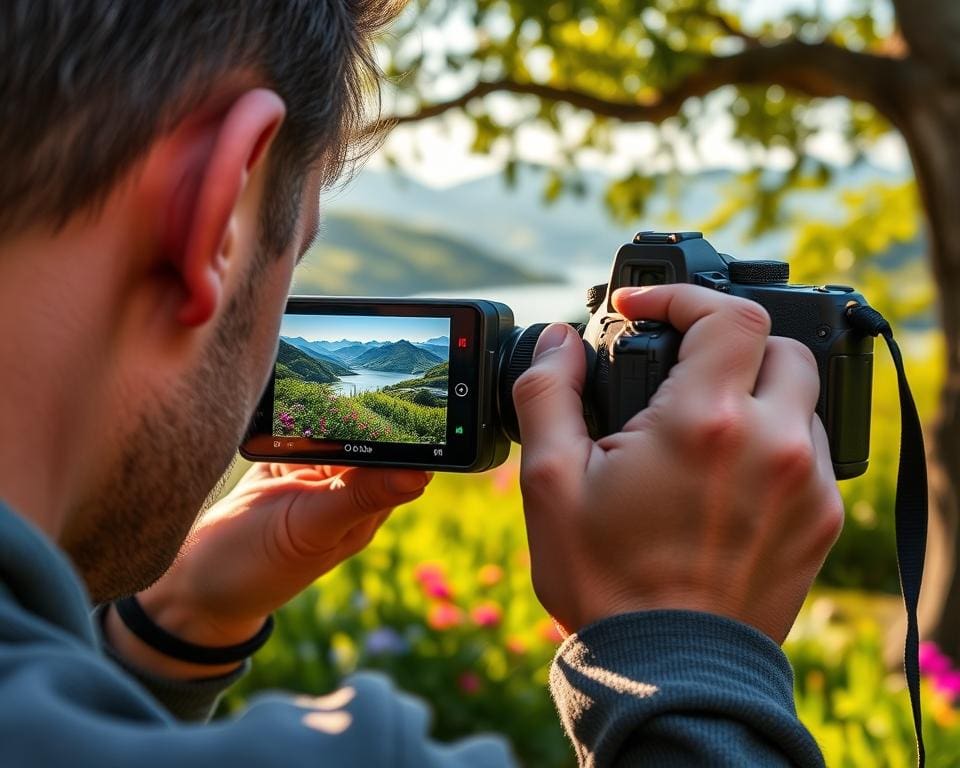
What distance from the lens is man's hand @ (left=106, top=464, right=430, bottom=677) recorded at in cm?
145

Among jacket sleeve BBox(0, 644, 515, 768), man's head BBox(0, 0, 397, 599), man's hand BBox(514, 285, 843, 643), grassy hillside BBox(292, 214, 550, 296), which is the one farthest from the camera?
grassy hillside BBox(292, 214, 550, 296)

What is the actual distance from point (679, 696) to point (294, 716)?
344 mm

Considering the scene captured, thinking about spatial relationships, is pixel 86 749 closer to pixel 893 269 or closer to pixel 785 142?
pixel 785 142

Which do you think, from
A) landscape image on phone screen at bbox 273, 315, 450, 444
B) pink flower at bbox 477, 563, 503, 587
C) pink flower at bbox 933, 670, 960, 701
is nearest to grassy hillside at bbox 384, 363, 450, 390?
landscape image on phone screen at bbox 273, 315, 450, 444

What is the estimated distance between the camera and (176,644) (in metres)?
1.46

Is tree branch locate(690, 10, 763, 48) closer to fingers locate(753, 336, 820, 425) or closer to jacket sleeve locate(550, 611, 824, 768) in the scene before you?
fingers locate(753, 336, 820, 425)

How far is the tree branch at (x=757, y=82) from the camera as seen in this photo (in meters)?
3.54

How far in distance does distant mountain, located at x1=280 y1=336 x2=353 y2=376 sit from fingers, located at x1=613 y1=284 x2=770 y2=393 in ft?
1.52

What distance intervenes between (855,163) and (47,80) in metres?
4.58

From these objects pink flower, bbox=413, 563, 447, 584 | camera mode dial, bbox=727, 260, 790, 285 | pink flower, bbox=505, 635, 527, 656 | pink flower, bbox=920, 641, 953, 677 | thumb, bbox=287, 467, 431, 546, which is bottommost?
pink flower, bbox=505, 635, 527, 656

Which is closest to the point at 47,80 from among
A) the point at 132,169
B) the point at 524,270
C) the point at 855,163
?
the point at 132,169

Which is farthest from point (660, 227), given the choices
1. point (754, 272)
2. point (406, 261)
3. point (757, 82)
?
point (406, 261)

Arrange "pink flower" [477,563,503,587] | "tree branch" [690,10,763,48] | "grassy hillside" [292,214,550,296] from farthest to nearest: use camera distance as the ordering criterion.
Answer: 1. "tree branch" [690,10,763,48]
2. "grassy hillside" [292,214,550,296]
3. "pink flower" [477,563,503,587]

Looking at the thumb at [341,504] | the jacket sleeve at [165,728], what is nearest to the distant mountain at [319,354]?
the thumb at [341,504]
